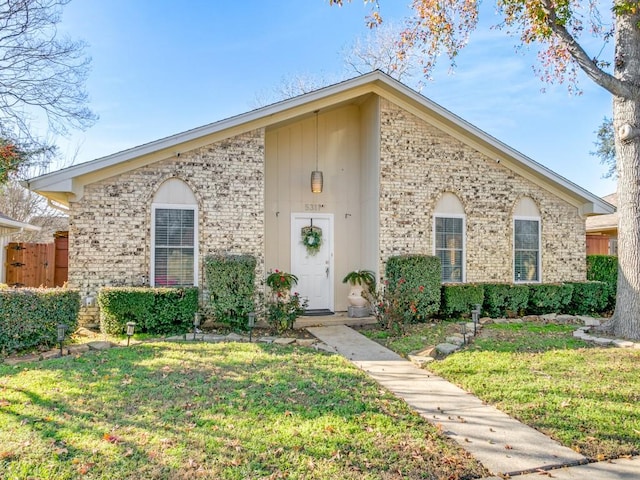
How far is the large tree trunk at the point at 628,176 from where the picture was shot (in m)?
7.77

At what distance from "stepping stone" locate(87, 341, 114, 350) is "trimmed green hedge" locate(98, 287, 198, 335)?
0.90 m

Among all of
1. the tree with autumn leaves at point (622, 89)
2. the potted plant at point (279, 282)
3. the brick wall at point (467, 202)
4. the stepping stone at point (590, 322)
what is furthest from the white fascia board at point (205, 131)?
the stepping stone at point (590, 322)

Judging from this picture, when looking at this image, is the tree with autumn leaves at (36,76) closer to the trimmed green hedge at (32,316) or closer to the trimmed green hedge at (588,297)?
the trimmed green hedge at (32,316)

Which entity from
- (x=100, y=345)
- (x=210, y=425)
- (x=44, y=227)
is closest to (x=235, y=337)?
(x=100, y=345)

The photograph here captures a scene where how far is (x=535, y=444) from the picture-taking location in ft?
11.7

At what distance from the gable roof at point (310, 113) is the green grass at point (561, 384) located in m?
4.88

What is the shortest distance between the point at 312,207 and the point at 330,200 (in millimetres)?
513

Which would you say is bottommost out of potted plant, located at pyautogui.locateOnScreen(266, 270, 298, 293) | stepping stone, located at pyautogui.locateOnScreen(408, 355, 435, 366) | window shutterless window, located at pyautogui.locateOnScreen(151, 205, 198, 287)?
stepping stone, located at pyautogui.locateOnScreen(408, 355, 435, 366)

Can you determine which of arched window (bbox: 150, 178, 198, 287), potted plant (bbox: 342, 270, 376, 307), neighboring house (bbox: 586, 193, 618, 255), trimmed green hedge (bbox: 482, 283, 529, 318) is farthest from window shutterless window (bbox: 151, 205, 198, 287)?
neighboring house (bbox: 586, 193, 618, 255)

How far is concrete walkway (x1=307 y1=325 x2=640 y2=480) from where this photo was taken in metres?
3.18

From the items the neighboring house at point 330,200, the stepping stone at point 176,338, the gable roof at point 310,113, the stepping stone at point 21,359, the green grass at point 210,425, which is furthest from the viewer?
the neighboring house at point 330,200

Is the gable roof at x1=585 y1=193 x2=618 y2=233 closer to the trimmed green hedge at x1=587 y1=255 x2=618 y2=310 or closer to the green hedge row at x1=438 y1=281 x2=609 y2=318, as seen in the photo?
the trimmed green hedge at x1=587 y1=255 x2=618 y2=310

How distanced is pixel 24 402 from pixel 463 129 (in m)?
9.87

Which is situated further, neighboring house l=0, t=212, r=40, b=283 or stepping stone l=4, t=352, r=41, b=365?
neighboring house l=0, t=212, r=40, b=283
